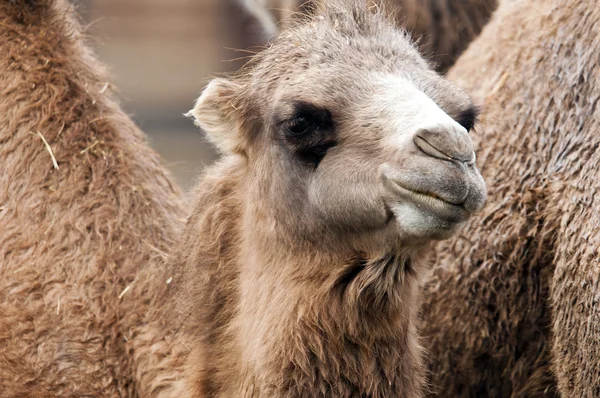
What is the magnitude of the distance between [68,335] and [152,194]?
95cm

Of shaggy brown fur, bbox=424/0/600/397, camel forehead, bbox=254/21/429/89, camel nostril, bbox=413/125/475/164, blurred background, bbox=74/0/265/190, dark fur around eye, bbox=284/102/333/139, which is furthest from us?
blurred background, bbox=74/0/265/190

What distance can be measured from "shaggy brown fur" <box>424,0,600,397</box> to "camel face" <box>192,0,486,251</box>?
90 centimetres

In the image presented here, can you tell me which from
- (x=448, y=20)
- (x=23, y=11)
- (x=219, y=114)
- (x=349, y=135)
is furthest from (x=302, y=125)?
(x=448, y=20)

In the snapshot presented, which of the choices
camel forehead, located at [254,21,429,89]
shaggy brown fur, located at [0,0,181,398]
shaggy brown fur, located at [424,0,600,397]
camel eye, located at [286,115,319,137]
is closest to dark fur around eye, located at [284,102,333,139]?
camel eye, located at [286,115,319,137]

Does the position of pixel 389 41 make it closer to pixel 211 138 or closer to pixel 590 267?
pixel 211 138

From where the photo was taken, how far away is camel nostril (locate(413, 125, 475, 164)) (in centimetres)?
405

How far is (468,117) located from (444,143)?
0.78 meters

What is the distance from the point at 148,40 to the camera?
18625 mm

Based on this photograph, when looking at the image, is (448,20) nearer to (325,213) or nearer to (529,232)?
(529,232)

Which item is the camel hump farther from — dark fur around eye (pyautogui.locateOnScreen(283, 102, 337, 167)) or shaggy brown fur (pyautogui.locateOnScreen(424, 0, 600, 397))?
shaggy brown fur (pyautogui.locateOnScreen(424, 0, 600, 397))

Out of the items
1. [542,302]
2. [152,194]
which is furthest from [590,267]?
[152,194]

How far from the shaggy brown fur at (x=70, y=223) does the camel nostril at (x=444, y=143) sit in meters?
1.74

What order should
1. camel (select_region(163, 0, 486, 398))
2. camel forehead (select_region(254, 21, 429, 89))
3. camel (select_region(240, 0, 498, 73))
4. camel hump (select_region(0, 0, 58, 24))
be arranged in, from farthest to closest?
1. camel (select_region(240, 0, 498, 73))
2. camel hump (select_region(0, 0, 58, 24))
3. camel forehead (select_region(254, 21, 429, 89))
4. camel (select_region(163, 0, 486, 398))

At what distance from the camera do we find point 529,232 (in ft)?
18.7
